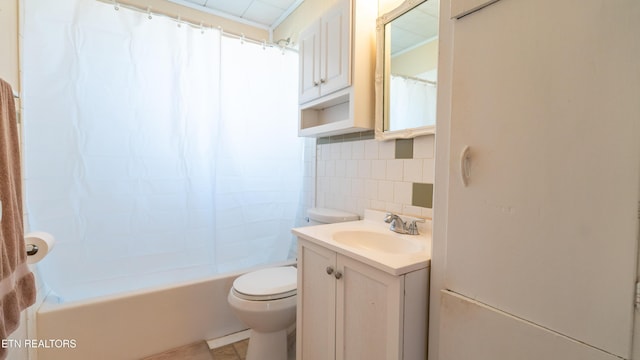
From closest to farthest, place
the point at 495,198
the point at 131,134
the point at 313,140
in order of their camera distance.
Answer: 1. the point at 495,198
2. the point at 131,134
3. the point at 313,140

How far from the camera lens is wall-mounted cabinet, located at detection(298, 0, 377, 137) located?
Result: 143 cm

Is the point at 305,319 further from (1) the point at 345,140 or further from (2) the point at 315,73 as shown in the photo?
(2) the point at 315,73

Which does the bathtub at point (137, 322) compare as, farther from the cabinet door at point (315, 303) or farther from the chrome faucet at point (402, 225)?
the chrome faucet at point (402, 225)

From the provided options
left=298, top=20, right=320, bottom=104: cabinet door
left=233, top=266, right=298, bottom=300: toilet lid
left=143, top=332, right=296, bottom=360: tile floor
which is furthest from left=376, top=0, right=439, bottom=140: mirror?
left=143, top=332, right=296, bottom=360: tile floor

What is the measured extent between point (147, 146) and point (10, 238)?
863mm

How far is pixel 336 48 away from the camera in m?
1.49

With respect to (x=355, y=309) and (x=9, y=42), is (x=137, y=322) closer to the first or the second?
(x=355, y=309)

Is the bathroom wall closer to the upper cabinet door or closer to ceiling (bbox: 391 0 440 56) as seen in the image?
the upper cabinet door

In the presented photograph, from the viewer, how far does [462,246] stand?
2.50 feet

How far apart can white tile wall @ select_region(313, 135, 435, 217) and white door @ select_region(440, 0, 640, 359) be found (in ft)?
1.70

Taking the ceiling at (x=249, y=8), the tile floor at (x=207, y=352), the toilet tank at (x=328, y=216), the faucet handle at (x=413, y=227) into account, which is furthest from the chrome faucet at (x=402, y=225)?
the ceiling at (x=249, y=8)

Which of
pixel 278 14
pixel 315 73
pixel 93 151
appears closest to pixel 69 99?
pixel 93 151

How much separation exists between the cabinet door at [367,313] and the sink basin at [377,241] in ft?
0.83

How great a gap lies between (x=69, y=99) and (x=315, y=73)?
129cm
